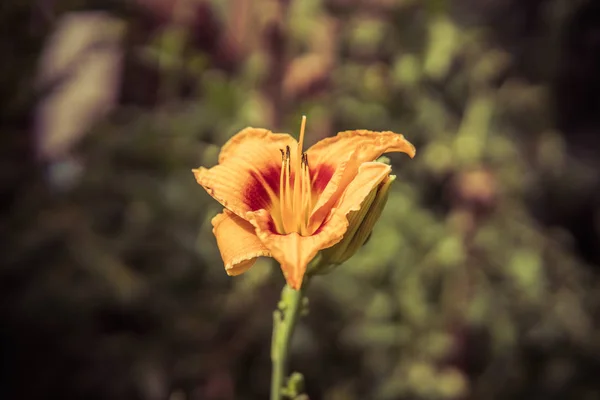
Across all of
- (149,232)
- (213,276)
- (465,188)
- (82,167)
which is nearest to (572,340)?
(465,188)

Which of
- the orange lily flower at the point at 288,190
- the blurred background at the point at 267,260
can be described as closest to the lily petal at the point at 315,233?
the orange lily flower at the point at 288,190

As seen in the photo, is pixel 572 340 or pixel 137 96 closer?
pixel 572 340

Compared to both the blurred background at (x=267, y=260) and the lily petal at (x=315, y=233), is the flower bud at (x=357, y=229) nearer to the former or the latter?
the lily petal at (x=315, y=233)

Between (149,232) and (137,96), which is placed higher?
(137,96)

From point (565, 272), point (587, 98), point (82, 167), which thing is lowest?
point (565, 272)

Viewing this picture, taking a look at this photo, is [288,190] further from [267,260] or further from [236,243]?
[267,260]

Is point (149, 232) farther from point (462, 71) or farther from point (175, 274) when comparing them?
point (462, 71)

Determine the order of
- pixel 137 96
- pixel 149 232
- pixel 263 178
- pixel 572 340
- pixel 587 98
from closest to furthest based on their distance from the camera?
pixel 263 178 → pixel 149 232 → pixel 572 340 → pixel 137 96 → pixel 587 98
